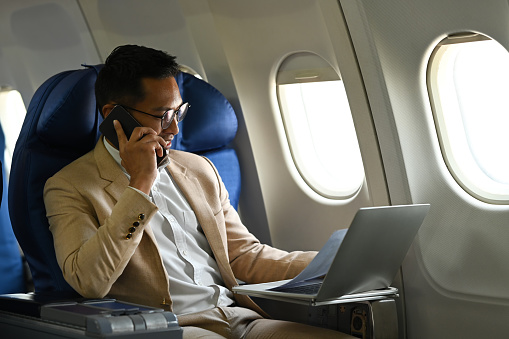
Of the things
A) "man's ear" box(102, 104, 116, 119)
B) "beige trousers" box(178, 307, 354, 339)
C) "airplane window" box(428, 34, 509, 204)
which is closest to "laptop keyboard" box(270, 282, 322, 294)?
"beige trousers" box(178, 307, 354, 339)

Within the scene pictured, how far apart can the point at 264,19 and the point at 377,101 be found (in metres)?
0.73

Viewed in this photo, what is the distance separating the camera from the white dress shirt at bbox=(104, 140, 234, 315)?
9.29 feet

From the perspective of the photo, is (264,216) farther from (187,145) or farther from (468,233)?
(468,233)

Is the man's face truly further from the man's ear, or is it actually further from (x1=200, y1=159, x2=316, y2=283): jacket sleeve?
(x1=200, y1=159, x2=316, y2=283): jacket sleeve

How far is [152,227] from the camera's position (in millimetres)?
2877

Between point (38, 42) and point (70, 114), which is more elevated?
point (38, 42)

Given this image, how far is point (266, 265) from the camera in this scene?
10.2 ft

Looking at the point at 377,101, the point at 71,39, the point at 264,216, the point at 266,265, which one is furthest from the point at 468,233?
the point at 71,39

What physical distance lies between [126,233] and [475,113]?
1.78 m

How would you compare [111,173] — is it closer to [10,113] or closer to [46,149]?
[46,149]

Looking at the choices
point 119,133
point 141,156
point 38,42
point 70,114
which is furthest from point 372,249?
point 38,42

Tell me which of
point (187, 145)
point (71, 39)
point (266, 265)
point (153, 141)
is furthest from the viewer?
point (71, 39)

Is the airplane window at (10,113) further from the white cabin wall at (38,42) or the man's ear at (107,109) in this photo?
the man's ear at (107,109)

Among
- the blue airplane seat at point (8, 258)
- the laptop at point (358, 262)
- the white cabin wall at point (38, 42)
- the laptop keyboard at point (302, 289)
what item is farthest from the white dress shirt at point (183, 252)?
the white cabin wall at point (38, 42)
